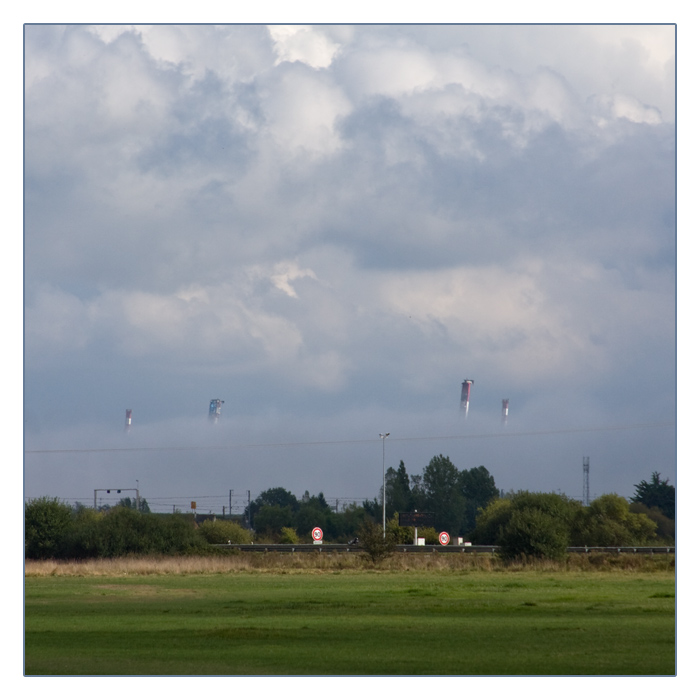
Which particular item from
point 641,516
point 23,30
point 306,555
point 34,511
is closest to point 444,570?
point 306,555

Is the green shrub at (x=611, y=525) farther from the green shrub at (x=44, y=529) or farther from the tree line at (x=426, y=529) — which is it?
the green shrub at (x=44, y=529)

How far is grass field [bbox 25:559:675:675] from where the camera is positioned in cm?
1666

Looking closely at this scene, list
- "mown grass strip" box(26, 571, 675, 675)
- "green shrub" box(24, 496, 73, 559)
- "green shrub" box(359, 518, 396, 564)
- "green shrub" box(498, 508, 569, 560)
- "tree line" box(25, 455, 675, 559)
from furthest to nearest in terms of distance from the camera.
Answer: "green shrub" box(24, 496, 73, 559), "green shrub" box(359, 518, 396, 564), "green shrub" box(498, 508, 569, 560), "tree line" box(25, 455, 675, 559), "mown grass strip" box(26, 571, 675, 675)

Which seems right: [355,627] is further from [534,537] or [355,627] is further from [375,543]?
[375,543]

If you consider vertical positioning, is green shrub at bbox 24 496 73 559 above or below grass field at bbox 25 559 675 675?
below

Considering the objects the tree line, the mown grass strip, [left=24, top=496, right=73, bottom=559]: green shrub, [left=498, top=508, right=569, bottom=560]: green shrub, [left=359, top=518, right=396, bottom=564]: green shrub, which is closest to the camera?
the mown grass strip

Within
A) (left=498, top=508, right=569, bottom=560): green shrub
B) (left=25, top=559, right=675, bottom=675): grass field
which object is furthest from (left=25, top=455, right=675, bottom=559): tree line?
(left=25, top=559, right=675, bottom=675): grass field

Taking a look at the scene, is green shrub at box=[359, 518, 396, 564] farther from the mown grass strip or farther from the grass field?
the mown grass strip

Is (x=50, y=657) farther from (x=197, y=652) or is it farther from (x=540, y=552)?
(x=540, y=552)

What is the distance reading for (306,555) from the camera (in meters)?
58.7

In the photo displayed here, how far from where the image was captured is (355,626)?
22.6 meters

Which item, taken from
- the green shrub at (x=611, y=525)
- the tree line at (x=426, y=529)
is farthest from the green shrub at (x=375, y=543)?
the green shrub at (x=611, y=525)

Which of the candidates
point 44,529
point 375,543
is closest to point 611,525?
point 375,543

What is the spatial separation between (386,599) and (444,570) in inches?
659
